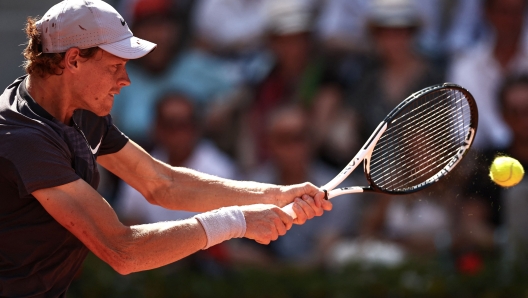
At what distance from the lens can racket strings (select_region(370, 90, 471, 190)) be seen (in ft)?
15.1

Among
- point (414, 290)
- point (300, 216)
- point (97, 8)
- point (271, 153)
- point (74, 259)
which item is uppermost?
point (97, 8)

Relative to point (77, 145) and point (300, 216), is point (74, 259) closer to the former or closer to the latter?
point (77, 145)

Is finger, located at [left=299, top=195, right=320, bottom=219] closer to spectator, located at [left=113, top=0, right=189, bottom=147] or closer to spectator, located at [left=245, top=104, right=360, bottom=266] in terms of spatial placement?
spectator, located at [left=245, top=104, right=360, bottom=266]

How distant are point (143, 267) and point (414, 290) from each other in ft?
12.7

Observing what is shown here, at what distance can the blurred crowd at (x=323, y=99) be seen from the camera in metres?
6.82

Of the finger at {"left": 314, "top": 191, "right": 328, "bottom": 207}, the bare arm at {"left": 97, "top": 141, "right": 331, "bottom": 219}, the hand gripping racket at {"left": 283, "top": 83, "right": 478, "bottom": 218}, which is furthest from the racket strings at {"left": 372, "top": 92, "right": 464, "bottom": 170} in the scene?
the bare arm at {"left": 97, "top": 141, "right": 331, "bottom": 219}

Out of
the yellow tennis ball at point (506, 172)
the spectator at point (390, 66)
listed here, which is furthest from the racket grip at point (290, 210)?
the spectator at point (390, 66)

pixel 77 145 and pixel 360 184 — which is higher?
pixel 77 145

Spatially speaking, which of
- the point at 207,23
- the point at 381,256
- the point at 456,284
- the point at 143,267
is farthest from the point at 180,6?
the point at 143,267

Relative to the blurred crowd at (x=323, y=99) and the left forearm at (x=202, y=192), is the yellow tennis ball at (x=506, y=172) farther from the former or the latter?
the blurred crowd at (x=323, y=99)

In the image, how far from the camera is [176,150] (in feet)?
24.7

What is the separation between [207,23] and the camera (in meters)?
7.68

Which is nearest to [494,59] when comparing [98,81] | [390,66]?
[390,66]

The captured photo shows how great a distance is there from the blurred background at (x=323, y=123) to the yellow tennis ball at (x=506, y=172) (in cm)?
177
